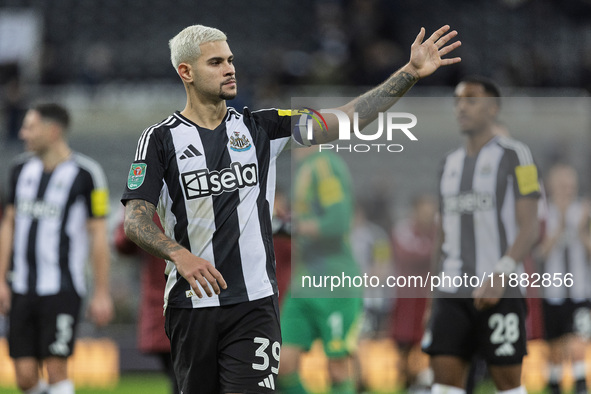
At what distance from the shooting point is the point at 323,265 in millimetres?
7598

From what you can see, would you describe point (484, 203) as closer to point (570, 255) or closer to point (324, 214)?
point (324, 214)

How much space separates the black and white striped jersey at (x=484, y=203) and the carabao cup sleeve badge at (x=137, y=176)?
265cm

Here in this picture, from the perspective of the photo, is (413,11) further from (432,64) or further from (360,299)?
(432,64)

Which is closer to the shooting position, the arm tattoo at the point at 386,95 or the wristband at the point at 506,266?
the arm tattoo at the point at 386,95

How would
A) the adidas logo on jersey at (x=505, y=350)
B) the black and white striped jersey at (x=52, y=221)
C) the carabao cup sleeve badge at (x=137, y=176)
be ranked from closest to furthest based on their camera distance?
the carabao cup sleeve badge at (x=137, y=176) < the adidas logo on jersey at (x=505, y=350) < the black and white striped jersey at (x=52, y=221)

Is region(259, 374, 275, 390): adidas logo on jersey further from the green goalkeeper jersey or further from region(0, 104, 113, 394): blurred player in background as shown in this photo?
region(0, 104, 113, 394): blurred player in background

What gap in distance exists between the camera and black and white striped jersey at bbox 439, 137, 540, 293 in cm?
622

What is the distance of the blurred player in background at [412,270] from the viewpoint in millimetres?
11188

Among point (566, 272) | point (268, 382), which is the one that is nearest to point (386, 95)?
point (268, 382)

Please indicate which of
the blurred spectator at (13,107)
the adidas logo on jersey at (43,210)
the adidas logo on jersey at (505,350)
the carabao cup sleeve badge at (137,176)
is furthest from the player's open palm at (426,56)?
the blurred spectator at (13,107)

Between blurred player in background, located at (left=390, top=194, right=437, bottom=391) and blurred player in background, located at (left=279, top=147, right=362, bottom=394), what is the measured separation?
123 inches

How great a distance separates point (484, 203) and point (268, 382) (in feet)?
7.85

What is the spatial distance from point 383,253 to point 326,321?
22.6ft

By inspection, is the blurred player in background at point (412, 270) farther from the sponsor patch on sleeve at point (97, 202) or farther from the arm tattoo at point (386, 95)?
the arm tattoo at point (386, 95)
